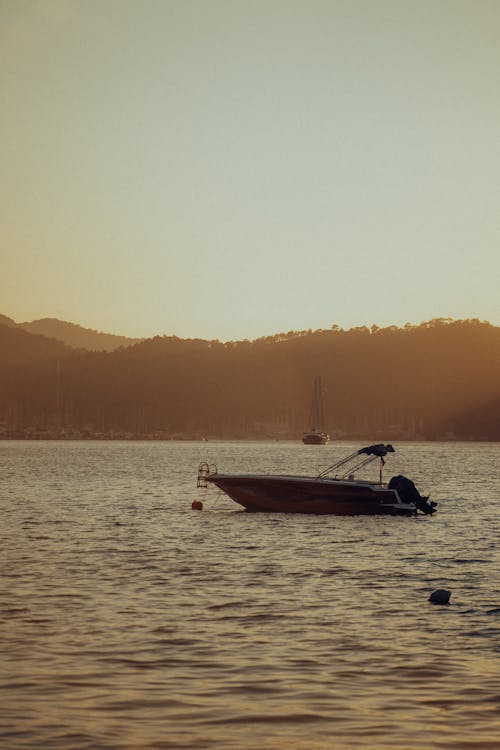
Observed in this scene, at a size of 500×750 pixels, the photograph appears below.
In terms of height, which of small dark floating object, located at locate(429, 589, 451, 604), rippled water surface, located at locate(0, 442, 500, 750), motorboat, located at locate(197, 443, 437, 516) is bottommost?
rippled water surface, located at locate(0, 442, 500, 750)

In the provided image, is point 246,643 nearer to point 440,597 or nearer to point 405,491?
point 440,597

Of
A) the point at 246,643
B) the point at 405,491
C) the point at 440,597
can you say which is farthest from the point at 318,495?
the point at 246,643

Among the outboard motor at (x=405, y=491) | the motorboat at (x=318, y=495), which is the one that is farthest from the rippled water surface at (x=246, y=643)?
the outboard motor at (x=405, y=491)

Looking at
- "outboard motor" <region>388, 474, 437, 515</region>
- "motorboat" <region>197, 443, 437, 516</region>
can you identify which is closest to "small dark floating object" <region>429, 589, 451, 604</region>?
"motorboat" <region>197, 443, 437, 516</region>

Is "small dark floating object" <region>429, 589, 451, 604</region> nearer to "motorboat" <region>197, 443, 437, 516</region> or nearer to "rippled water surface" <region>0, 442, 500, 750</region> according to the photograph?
"rippled water surface" <region>0, 442, 500, 750</region>

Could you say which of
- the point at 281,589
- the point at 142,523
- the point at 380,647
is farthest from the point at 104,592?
the point at 142,523

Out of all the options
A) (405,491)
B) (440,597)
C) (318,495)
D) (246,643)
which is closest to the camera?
(246,643)

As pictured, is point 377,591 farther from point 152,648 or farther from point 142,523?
point 142,523

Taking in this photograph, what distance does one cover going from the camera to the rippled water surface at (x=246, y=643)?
14398 mm

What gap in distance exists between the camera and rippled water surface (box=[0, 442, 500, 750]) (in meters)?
14.4

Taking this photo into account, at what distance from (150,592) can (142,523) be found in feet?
84.0

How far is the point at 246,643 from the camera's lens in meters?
20.2

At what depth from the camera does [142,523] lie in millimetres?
52125

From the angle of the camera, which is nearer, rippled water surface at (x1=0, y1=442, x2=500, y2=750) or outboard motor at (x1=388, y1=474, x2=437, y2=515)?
rippled water surface at (x1=0, y1=442, x2=500, y2=750)
